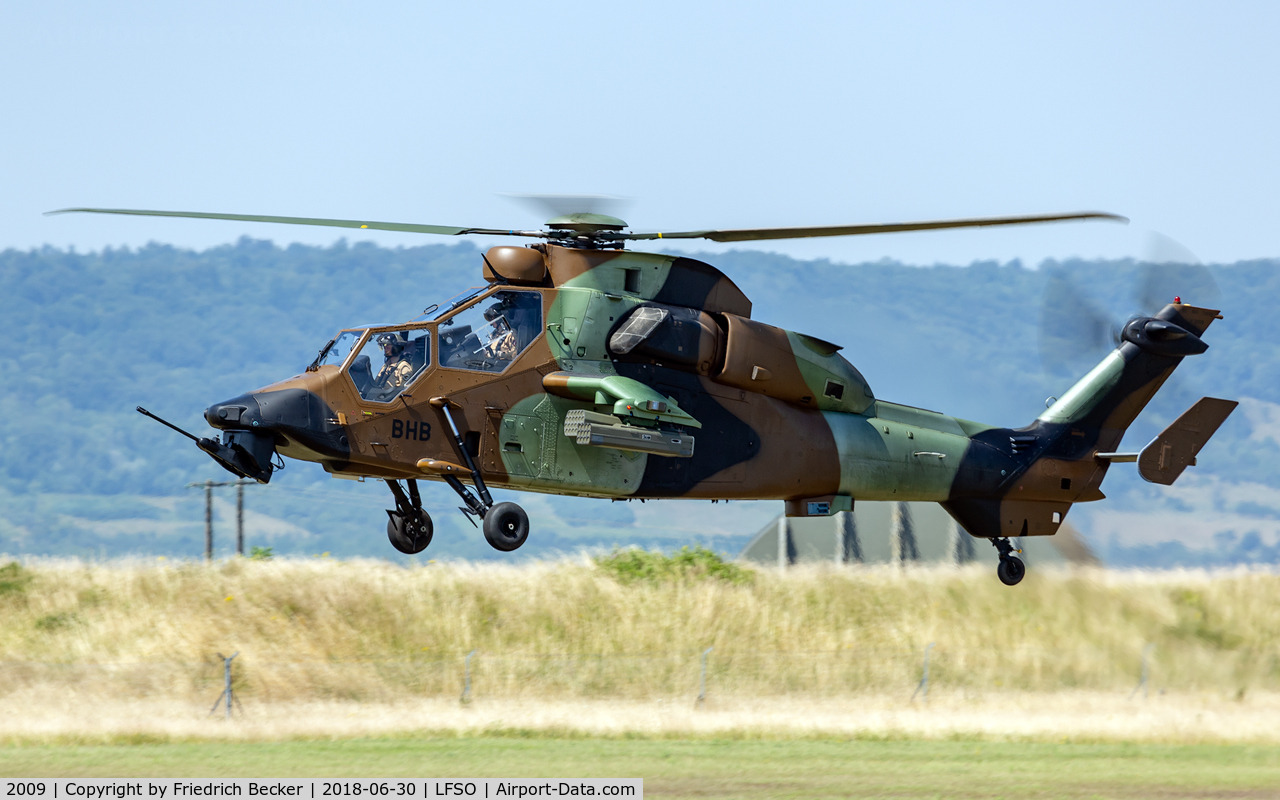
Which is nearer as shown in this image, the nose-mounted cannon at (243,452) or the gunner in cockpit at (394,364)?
the nose-mounted cannon at (243,452)

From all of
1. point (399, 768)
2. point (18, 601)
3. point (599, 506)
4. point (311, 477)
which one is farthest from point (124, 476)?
point (399, 768)

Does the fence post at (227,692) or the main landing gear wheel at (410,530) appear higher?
the main landing gear wheel at (410,530)

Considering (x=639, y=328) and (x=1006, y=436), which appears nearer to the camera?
(x=639, y=328)

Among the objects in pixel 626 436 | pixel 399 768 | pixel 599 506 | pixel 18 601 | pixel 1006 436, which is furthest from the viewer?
pixel 599 506

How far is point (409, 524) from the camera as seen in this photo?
17.6 meters

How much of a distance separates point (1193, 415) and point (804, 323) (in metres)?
5.55

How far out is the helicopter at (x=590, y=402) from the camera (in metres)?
15.8

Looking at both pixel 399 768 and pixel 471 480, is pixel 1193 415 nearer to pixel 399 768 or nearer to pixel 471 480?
pixel 471 480

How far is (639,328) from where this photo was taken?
1678cm

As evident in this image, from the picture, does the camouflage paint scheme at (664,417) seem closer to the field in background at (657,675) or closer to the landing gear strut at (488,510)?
the landing gear strut at (488,510)
